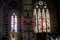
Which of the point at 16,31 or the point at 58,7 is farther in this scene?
the point at 58,7

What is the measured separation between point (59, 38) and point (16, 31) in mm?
3492

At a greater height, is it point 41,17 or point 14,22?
point 41,17

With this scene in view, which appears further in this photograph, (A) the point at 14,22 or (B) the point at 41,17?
(B) the point at 41,17

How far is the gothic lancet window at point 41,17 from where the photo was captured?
1648 centimetres

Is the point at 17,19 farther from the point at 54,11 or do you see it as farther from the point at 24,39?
the point at 54,11

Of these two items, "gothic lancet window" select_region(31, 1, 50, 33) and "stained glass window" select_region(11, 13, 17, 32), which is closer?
"stained glass window" select_region(11, 13, 17, 32)

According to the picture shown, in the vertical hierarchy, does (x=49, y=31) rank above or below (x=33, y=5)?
below

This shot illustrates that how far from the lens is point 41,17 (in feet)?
55.1

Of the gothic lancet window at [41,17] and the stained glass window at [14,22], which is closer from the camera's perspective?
the stained glass window at [14,22]

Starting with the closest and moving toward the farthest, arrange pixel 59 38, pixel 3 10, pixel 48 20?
pixel 59 38 → pixel 3 10 → pixel 48 20

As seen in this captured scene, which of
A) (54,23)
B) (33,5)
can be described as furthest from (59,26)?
(33,5)

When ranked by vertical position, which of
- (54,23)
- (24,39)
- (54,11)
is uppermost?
(54,11)

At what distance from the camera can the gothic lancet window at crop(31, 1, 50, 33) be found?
1648 centimetres

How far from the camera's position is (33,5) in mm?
16453
